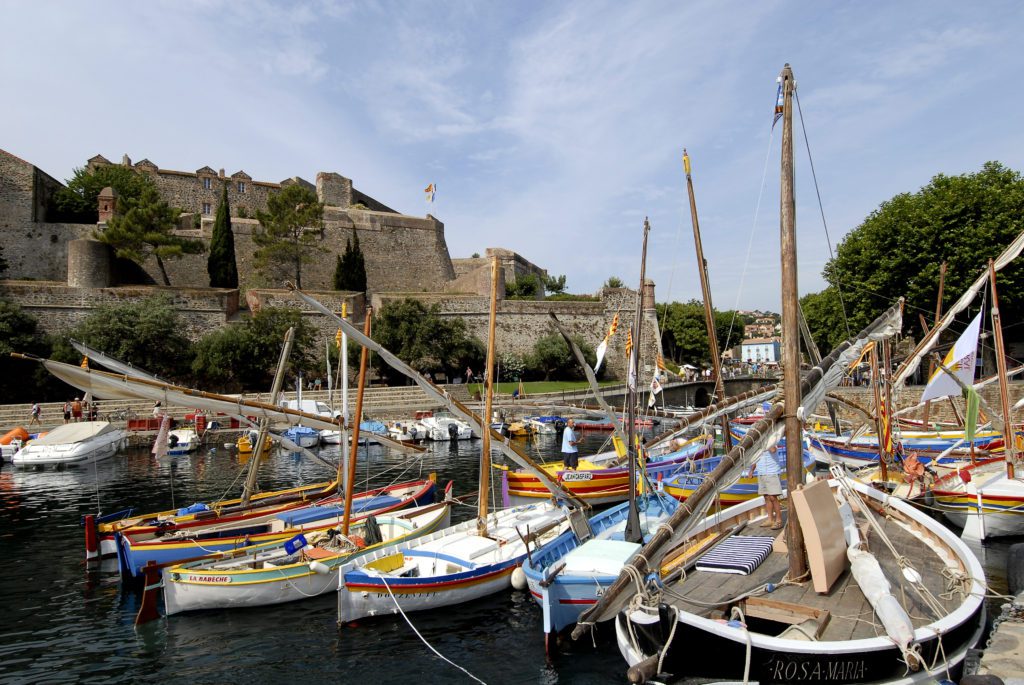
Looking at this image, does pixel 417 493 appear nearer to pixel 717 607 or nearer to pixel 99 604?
pixel 99 604

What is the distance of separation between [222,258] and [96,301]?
33.6 ft

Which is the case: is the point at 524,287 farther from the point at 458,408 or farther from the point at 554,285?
the point at 458,408

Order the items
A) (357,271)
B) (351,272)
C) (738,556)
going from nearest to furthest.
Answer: (738,556) < (351,272) < (357,271)

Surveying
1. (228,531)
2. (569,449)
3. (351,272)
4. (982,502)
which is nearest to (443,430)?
(569,449)

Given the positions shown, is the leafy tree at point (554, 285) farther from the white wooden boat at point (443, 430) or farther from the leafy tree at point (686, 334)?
the white wooden boat at point (443, 430)

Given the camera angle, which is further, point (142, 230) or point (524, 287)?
point (524, 287)

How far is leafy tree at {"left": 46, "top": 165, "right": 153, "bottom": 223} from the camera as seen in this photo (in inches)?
2200

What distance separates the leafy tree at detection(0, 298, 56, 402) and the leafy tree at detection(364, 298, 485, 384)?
744 inches

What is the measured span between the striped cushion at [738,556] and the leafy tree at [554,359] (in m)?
44.2

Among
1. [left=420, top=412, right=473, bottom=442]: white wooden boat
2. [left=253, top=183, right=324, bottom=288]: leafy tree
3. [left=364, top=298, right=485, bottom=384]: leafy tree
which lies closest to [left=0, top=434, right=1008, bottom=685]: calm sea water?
[left=420, top=412, right=473, bottom=442]: white wooden boat

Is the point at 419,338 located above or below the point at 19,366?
above

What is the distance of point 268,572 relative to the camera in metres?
10.8

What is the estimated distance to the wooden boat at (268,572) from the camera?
10625mm

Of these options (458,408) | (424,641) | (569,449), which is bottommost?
(424,641)
